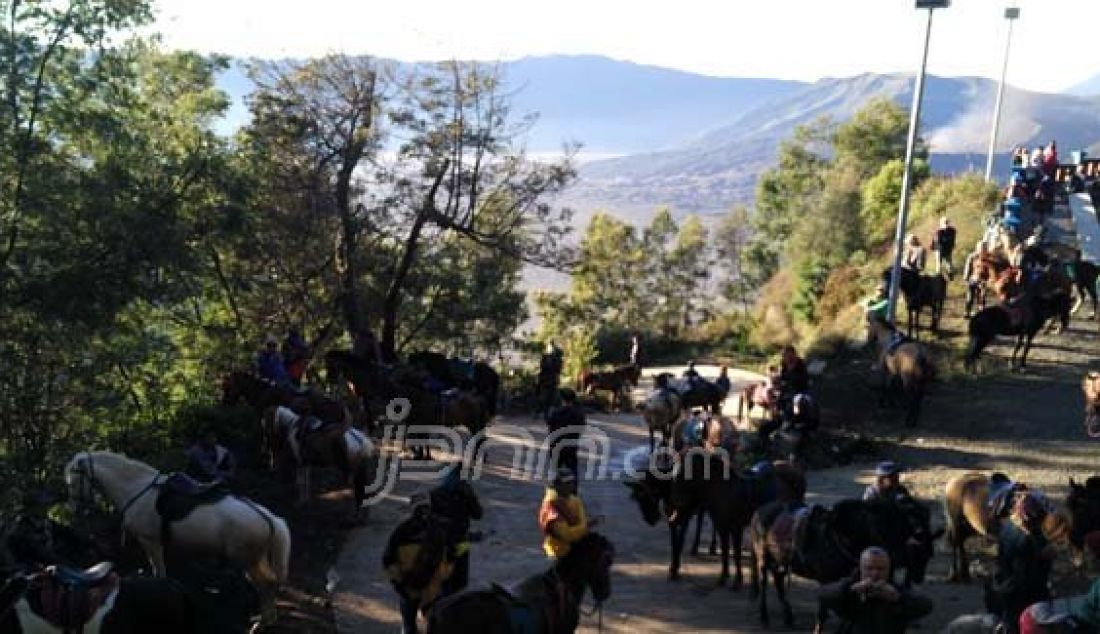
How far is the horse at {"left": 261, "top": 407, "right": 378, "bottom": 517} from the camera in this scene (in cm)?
1263

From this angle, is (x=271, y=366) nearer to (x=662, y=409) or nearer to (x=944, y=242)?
(x=662, y=409)

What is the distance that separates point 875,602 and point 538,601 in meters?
2.34

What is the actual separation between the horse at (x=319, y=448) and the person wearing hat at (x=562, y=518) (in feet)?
15.3

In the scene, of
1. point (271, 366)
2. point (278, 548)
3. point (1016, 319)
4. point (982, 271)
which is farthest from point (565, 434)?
point (982, 271)

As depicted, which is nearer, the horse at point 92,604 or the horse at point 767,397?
the horse at point 92,604

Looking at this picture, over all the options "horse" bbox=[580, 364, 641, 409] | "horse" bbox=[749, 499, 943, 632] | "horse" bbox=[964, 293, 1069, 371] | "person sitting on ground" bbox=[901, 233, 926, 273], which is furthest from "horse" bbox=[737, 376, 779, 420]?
"horse" bbox=[749, 499, 943, 632]

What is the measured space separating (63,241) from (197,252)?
7.61ft

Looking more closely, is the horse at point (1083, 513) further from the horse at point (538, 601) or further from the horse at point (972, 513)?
the horse at point (538, 601)

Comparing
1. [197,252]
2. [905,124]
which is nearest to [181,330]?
[197,252]

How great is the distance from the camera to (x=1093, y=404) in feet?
51.2

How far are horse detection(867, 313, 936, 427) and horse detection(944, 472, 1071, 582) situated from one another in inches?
226

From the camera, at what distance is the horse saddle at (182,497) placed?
9.34 metres

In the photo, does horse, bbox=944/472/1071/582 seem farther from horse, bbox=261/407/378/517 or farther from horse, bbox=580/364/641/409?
horse, bbox=580/364/641/409

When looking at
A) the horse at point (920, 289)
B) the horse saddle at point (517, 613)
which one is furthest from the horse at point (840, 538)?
the horse at point (920, 289)
